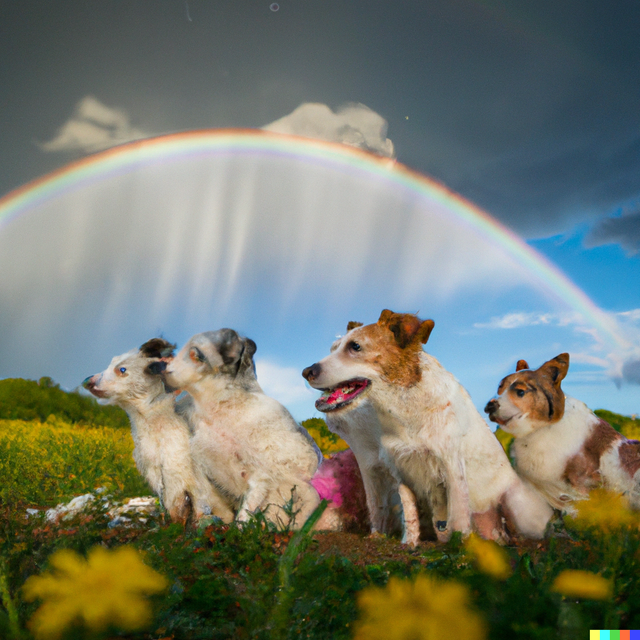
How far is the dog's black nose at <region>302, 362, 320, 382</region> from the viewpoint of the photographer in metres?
5.33

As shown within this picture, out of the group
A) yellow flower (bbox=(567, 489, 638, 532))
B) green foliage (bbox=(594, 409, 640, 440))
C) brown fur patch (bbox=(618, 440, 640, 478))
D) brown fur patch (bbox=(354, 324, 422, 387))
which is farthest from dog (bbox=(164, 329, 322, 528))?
green foliage (bbox=(594, 409, 640, 440))

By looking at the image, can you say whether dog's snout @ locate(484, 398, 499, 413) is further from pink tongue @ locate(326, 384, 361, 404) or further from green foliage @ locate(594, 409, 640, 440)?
green foliage @ locate(594, 409, 640, 440)

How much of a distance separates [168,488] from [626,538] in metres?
4.27

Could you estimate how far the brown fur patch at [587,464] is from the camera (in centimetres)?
554

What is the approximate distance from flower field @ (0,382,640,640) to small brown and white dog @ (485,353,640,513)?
1.76 feet

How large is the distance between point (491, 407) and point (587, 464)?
3.37ft

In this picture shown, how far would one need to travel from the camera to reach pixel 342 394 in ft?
17.9

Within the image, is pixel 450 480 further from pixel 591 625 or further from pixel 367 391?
pixel 591 625

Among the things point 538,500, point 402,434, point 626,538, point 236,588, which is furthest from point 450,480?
point 236,588

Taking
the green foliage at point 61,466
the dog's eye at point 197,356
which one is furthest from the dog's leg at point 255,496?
the green foliage at point 61,466

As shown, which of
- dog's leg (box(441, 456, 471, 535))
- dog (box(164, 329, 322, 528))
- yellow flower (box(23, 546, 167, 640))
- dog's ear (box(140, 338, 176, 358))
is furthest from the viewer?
dog's ear (box(140, 338, 176, 358))

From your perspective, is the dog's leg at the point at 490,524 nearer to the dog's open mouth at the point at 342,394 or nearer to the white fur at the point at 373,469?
the white fur at the point at 373,469

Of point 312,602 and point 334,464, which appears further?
point 334,464

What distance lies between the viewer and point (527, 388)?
18.3ft
